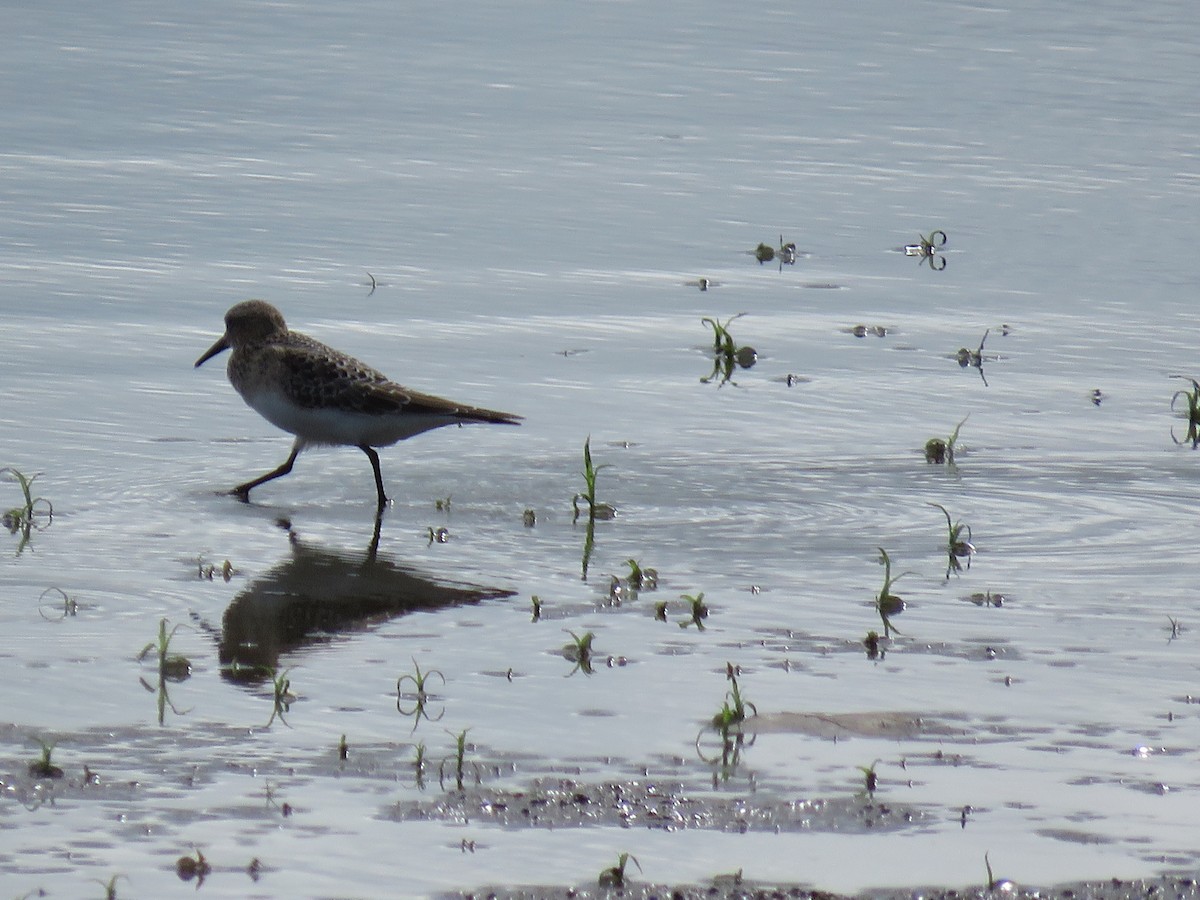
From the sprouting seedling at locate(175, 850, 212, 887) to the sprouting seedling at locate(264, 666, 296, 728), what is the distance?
109 centimetres

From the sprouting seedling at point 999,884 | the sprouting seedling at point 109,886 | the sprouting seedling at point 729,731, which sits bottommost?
the sprouting seedling at point 109,886

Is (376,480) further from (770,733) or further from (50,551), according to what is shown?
(770,733)

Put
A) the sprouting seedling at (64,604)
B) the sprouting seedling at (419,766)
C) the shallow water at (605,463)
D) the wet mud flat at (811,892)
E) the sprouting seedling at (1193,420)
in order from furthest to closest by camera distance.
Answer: the sprouting seedling at (1193,420), the sprouting seedling at (64,604), the sprouting seedling at (419,766), the shallow water at (605,463), the wet mud flat at (811,892)

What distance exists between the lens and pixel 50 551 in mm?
7863

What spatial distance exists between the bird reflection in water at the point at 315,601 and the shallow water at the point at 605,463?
0.03 metres

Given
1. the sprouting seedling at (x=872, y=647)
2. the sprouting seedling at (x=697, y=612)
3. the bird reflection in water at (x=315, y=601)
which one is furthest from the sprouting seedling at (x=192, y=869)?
the sprouting seedling at (x=872, y=647)

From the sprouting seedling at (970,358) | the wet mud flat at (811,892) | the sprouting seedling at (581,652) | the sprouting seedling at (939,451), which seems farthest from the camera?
the sprouting seedling at (970,358)

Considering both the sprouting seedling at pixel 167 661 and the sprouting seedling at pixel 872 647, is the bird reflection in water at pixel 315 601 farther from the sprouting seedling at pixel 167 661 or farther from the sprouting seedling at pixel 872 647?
the sprouting seedling at pixel 872 647

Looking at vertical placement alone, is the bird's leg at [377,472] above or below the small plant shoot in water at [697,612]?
above

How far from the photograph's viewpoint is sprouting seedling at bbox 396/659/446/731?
6.03m

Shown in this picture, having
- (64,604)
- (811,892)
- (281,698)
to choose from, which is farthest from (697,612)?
(811,892)

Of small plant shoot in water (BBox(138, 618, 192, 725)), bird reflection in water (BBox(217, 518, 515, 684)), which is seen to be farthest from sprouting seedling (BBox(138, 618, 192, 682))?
bird reflection in water (BBox(217, 518, 515, 684))

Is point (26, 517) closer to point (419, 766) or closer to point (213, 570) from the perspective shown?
point (213, 570)

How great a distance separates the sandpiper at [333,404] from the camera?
9.11m
